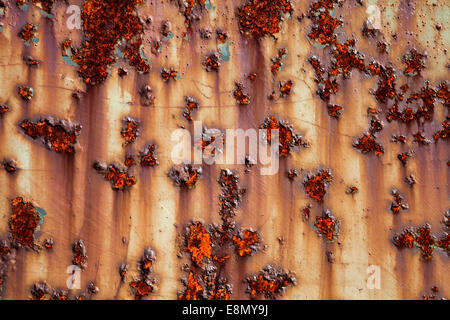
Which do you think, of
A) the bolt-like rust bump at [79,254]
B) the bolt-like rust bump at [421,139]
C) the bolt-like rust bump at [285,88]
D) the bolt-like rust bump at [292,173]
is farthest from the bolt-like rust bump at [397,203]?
the bolt-like rust bump at [79,254]

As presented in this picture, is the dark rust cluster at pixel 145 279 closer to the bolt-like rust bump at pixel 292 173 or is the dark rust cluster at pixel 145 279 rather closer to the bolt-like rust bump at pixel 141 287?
the bolt-like rust bump at pixel 141 287

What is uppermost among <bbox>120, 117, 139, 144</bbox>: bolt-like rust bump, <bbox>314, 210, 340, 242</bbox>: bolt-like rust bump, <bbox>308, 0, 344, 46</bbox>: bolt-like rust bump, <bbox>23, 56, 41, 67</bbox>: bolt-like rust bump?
<bbox>308, 0, 344, 46</bbox>: bolt-like rust bump

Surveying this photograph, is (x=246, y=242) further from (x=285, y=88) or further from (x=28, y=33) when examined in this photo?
(x=28, y=33)

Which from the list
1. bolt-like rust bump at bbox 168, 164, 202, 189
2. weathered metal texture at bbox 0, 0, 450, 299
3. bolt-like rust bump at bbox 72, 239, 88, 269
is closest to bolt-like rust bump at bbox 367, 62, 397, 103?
weathered metal texture at bbox 0, 0, 450, 299

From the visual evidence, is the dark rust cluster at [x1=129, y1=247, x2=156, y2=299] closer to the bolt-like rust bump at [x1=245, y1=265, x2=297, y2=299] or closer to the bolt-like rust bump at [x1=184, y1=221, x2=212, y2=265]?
the bolt-like rust bump at [x1=184, y1=221, x2=212, y2=265]

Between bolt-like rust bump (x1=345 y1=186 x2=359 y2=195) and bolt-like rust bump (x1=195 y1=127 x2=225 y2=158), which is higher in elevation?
bolt-like rust bump (x1=195 y1=127 x2=225 y2=158)

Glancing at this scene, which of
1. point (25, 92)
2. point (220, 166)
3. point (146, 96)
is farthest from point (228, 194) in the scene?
point (25, 92)
